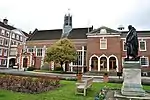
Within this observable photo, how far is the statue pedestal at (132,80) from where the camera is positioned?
1100cm

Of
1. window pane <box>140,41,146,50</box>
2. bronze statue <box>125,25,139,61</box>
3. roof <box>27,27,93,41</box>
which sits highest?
roof <box>27,27,93,41</box>

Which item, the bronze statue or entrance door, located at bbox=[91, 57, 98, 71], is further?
entrance door, located at bbox=[91, 57, 98, 71]

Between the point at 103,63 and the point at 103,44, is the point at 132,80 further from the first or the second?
the point at 103,44

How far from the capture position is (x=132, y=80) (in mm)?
11242

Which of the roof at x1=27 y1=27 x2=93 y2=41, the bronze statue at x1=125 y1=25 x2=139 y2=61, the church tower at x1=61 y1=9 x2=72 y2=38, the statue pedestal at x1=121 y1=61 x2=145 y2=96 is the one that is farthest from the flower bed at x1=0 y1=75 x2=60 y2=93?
the church tower at x1=61 y1=9 x2=72 y2=38

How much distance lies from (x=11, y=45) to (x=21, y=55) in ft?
42.4

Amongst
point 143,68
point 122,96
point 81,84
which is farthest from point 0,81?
point 143,68

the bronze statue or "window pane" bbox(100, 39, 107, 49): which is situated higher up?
"window pane" bbox(100, 39, 107, 49)

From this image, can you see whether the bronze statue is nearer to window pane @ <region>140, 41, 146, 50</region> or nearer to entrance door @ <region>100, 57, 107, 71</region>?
entrance door @ <region>100, 57, 107, 71</region>

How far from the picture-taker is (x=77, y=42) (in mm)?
44094

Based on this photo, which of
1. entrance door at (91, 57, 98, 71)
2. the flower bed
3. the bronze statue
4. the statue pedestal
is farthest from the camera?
entrance door at (91, 57, 98, 71)

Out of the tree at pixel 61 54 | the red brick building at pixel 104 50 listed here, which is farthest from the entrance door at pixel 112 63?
the tree at pixel 61 54

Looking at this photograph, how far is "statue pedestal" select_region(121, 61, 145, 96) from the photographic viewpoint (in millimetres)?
11001

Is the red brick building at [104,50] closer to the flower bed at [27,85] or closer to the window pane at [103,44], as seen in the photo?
the window pane at [103,44]
